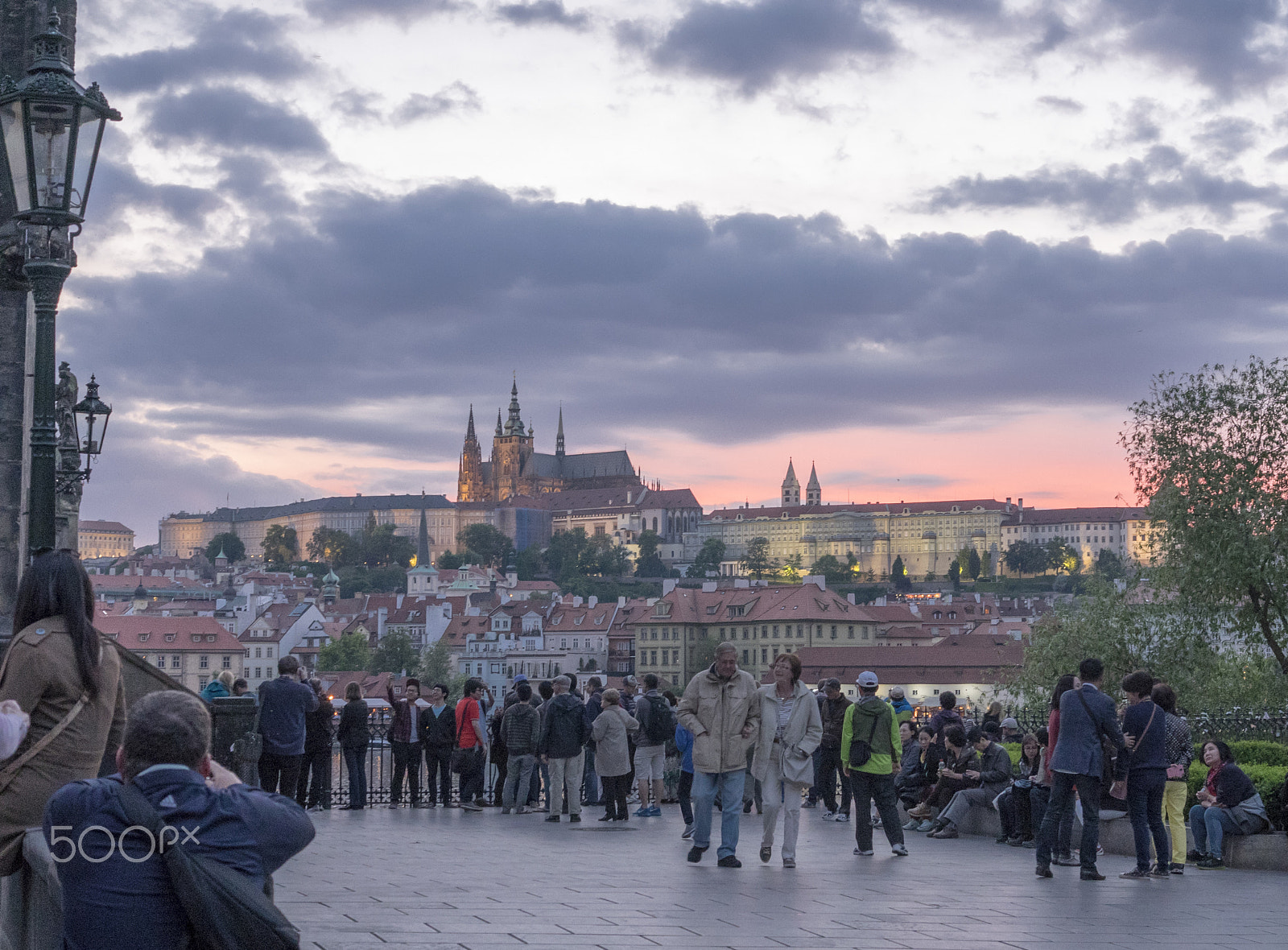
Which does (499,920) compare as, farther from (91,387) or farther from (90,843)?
(91,387)

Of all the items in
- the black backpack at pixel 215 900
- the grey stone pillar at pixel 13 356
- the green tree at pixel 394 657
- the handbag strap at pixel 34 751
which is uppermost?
the grey stone pillar at pixel 13 356

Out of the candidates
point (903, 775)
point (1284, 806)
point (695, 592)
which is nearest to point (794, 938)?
point (1284, 806)

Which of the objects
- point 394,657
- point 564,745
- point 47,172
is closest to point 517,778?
point 564,745

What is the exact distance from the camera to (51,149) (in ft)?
25.0

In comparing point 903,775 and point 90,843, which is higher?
point 90,843

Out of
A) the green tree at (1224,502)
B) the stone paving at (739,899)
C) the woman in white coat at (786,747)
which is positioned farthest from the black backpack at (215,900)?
the green tree at (1224,502)

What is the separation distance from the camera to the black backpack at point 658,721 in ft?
55.0

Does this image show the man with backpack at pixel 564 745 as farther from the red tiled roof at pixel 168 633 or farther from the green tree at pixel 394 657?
the green tree at pixel 394 657

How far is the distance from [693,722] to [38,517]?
17.6 feet

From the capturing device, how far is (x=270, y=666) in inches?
5010

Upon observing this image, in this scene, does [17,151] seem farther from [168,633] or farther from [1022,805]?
[168,633]

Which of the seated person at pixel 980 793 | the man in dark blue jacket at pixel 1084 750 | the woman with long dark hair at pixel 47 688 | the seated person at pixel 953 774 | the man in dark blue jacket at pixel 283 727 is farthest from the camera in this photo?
the man in dark blue jacket at pixel 283 727

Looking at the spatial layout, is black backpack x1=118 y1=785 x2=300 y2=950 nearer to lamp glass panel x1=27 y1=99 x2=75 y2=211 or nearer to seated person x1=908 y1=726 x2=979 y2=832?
lamp glass panel x1=27 y1=99 x2=75 y2=211

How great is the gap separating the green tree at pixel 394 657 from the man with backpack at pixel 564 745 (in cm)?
10455
